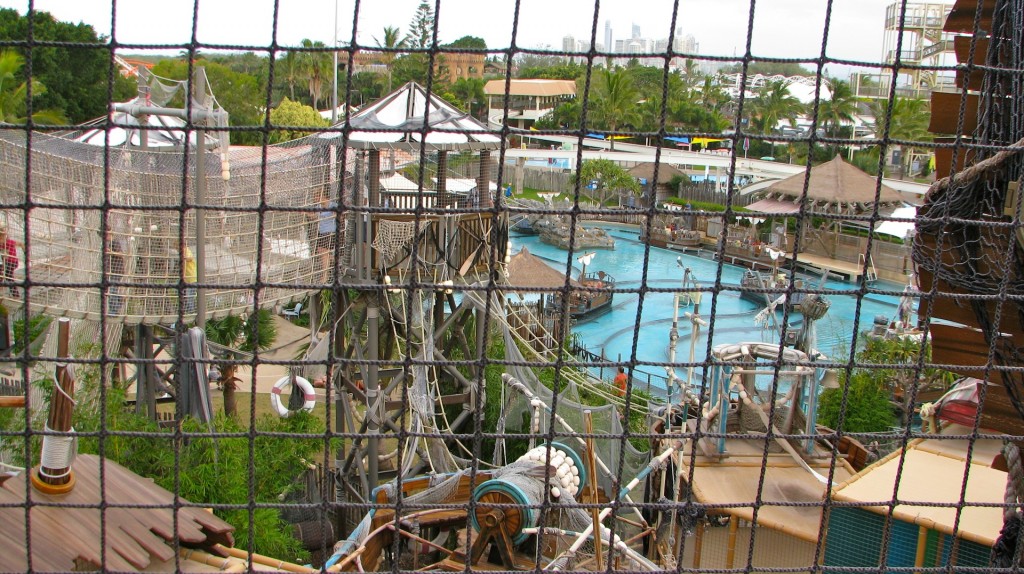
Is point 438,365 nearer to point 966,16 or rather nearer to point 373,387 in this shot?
point 966,16

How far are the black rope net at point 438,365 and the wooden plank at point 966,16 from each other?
2 centimetres

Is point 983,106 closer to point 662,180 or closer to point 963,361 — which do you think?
point 963,361

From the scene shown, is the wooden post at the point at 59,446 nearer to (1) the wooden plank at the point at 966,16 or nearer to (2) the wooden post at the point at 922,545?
(1) the wooden plank at the point at 966,16

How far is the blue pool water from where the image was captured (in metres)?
18.8

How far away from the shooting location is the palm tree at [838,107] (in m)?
27.4

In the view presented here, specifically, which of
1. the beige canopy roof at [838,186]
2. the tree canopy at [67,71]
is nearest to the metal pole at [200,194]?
the tree canopy at [67,71]

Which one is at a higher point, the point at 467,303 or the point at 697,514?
the point at 467,303

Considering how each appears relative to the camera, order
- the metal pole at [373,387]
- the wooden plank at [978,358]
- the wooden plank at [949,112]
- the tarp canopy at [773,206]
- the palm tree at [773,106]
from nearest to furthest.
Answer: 1. the wooden plank at [949,112]
2. the wooden plank at [978,358]
3. the metal pole at [373,387]
4. the tarp canopy at [773,206]
5. the palm tree at [773,106]

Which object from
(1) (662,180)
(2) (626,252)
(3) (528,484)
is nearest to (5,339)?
(3) (528,484)

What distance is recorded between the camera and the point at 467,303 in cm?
930

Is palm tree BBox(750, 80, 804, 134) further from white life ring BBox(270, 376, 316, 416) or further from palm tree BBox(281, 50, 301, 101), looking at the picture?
white life ring BBox(270, 376, 316, 416)

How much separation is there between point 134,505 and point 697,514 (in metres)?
3.93

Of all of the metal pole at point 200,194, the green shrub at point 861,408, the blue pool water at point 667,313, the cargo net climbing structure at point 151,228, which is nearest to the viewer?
the metal pole at point 200,194

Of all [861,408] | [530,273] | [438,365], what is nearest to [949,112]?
[438,365]
